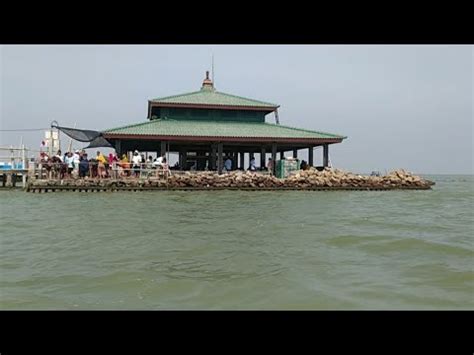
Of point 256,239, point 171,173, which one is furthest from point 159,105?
point 256,239

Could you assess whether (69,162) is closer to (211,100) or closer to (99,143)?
(99,143)

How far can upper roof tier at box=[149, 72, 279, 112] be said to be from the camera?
2602 centimetres

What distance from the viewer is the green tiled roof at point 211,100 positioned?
26.3 m

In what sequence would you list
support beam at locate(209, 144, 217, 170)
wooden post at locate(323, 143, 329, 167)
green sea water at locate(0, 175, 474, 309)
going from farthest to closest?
wooden post at locate(323, 143, 329, 167) < support beam at locate(209, 144, 217, 170) < green sea water at locate(0, 175, 474, 309)

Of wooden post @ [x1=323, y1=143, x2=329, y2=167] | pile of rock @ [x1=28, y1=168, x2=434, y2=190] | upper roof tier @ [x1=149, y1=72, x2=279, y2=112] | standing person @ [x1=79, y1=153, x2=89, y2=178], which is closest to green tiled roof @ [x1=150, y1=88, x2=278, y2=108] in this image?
upper roof tier @ [x1=149, y1=72, x2=279, y2=112]

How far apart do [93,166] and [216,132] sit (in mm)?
7229

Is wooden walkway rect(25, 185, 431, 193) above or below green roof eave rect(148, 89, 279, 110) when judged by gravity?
below

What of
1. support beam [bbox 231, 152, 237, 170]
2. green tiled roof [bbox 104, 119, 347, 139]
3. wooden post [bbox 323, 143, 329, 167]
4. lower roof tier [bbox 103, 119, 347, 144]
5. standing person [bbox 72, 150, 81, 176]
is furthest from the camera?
support beam [bbox 231, 152, 237, 170]

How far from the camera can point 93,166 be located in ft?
71.6

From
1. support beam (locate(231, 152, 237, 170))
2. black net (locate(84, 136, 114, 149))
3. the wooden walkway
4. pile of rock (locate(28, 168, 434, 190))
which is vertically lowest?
the wooden walkway

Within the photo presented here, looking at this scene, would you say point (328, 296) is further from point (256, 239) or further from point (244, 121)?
point (244, 121)

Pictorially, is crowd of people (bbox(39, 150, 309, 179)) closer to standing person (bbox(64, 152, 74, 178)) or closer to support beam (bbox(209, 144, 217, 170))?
standing person (bbox(64, 152, 74, 178))

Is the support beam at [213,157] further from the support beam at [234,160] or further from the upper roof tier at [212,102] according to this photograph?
the support beam at [234,160]

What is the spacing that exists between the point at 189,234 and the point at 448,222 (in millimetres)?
7287
